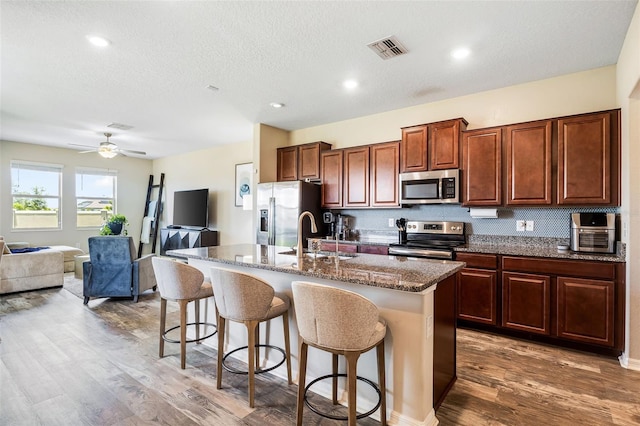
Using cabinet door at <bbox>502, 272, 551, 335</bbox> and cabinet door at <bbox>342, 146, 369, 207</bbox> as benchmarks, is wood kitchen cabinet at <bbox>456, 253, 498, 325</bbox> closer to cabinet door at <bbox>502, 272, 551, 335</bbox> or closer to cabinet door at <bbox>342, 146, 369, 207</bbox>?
cabinet door at <bbox>502, 272, 551, 335</bbox>

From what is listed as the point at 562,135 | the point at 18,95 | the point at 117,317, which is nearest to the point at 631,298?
the point at 562,135

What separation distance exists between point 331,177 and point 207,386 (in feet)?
10.5

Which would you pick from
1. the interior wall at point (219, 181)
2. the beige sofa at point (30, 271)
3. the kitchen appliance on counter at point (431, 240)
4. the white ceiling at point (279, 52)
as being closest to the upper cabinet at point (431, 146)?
the white ceiling at point (279, 52)

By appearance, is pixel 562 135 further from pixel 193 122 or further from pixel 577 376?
Result: pixel 193 122

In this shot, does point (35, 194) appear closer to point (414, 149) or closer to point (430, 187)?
point (414, 149)

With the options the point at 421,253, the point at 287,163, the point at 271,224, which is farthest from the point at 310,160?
the point at 421,253

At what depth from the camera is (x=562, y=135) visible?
3.13 metres

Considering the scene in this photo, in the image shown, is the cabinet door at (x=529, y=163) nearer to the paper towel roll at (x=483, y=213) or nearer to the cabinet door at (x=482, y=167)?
the cabinet door at (x=482, y=167)

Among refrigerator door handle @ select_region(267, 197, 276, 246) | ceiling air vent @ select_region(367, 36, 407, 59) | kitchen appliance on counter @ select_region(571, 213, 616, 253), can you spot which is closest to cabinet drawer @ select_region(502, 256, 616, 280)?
kitchen appliance on counter @ select_region(571, 213, 616, 253)

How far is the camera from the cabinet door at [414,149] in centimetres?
396

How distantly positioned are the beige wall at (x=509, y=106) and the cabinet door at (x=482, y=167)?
37 centimetres

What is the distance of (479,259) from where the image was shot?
3.35 metres

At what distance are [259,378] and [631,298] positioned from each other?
3.03 metres

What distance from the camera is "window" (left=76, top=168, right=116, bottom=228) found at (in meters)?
7.50
